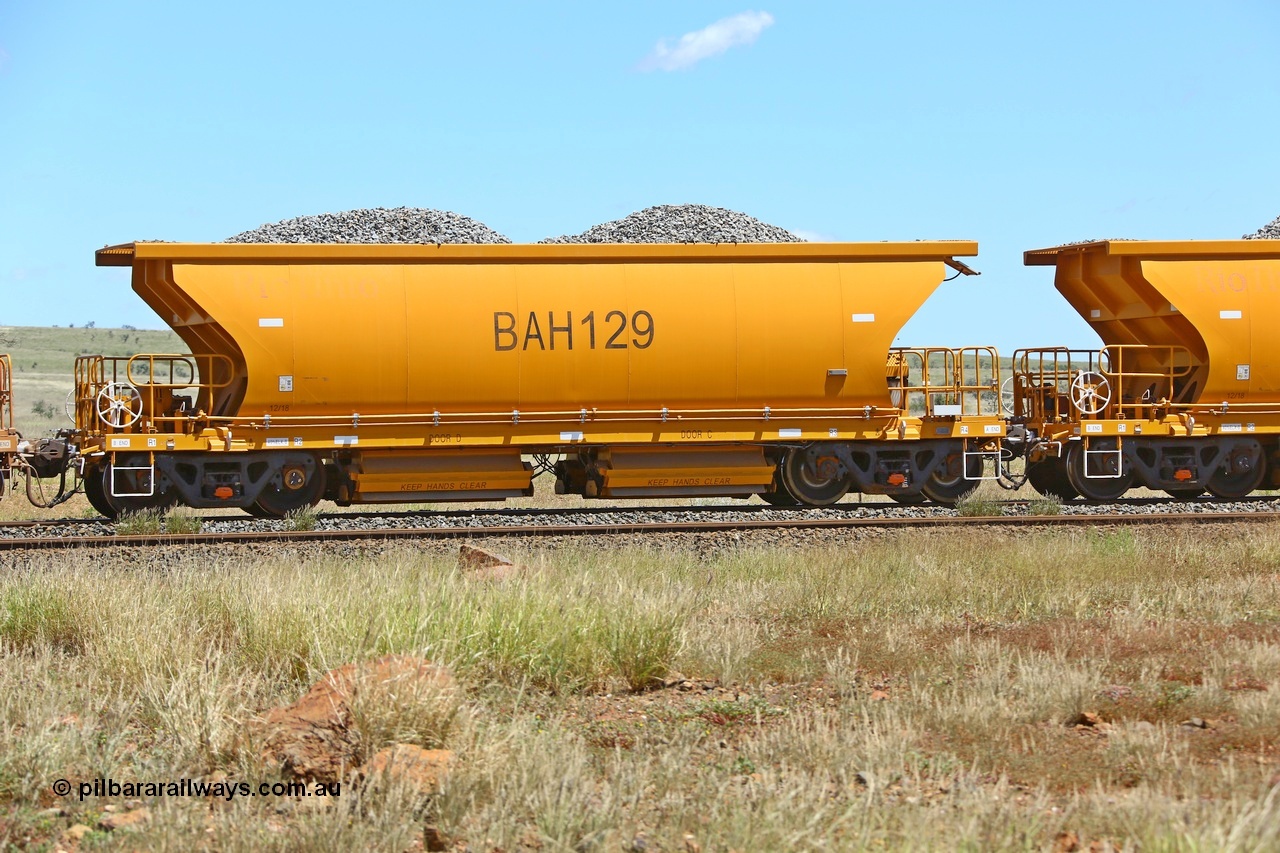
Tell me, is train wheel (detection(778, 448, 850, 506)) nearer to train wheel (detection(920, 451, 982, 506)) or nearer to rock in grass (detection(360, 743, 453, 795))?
train wheel (detection(920, 451, 982, 506))

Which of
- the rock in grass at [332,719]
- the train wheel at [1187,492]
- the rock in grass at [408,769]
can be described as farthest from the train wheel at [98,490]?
the train wheel at [1187,492]

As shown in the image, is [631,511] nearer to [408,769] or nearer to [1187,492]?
[1187,492]

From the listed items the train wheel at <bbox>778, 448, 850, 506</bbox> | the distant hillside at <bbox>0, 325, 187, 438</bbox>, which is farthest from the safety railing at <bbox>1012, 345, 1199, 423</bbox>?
the distant hillside at <bbox>0, 325, 187, 438</bbox>

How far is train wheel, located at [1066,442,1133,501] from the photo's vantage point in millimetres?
17031

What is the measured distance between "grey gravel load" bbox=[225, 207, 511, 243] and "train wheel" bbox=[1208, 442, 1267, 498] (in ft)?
47.4

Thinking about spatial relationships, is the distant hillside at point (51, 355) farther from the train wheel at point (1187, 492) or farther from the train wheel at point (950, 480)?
the train wheel at point (1187, 492)

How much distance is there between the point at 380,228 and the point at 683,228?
20.9 ft

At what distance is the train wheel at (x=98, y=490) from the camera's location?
48.8ft

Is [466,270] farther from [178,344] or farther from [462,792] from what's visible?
[178,344]

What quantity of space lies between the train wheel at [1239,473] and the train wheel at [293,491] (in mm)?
11983

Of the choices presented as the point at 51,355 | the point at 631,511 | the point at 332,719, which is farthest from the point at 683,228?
the point at 51,355

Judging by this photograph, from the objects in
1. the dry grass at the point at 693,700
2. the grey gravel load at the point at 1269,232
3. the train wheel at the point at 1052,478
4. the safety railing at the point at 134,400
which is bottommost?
the dry grass at the point at 693,700

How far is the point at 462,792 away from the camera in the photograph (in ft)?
17.0

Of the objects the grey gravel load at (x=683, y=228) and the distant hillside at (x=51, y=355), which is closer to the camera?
the grey gravel load at (x=683, y=228)
